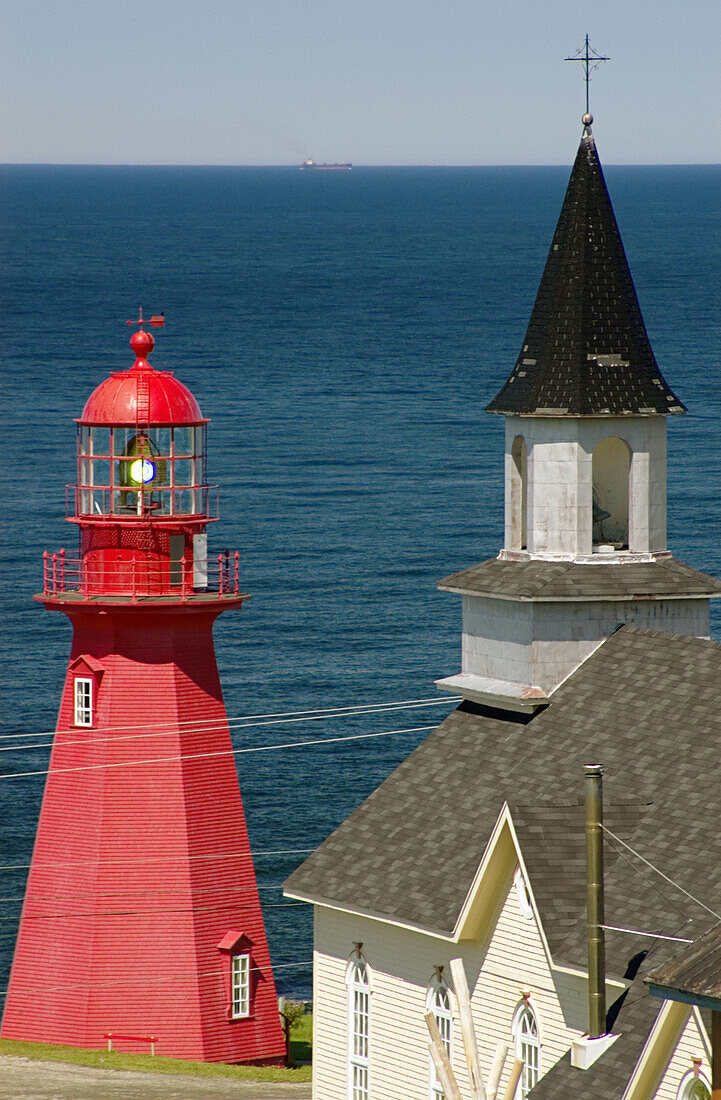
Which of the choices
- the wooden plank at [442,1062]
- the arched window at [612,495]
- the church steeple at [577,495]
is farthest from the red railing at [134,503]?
the wooden plank at [442,1062]

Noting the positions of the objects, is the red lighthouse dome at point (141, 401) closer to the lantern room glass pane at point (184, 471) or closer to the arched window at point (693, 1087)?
the lantern room glass pane at point (184, 471)

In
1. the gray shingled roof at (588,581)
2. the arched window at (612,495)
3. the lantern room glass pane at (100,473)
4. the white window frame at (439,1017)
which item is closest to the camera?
the white window frame at (439,1017)

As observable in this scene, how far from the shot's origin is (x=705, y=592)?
3559 centimetres

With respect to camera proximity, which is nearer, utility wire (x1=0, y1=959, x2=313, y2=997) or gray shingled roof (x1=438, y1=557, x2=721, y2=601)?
gray shingled roof (x1=438, y1=557, x2=721, y2=601)

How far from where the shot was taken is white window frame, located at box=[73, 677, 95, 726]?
43.9 meters

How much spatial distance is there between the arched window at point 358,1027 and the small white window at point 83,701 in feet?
36.1

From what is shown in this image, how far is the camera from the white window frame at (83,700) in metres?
43.9

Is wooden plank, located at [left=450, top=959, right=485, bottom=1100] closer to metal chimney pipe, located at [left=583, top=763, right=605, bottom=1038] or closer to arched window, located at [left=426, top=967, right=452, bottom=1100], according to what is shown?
metal chimney pipe, located at [left=583, top=763, right=605, bottom=1038]

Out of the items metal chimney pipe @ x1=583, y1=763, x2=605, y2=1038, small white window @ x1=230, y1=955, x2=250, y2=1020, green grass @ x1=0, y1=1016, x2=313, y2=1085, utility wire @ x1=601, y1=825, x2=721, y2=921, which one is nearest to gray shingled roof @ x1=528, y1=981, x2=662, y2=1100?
metal chimney pipe @ x1=583, y1=763, x2=605, y2=1038

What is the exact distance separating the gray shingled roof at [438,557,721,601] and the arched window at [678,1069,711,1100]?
10625mm

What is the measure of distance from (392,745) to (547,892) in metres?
43.8

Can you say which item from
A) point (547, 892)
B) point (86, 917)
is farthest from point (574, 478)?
point (86, 917)

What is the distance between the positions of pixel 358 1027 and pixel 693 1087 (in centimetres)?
939

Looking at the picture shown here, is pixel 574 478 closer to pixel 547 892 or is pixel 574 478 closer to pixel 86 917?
pixel 547 892
